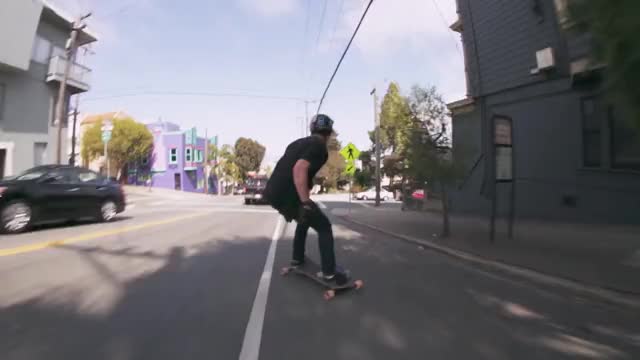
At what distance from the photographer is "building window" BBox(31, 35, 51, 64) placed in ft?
71.9

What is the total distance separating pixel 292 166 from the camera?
5.23 meters

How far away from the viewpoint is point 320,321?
14.1ft

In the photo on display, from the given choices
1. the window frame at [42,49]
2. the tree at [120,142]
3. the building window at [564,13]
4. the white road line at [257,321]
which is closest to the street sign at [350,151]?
the white road line at [257,321]

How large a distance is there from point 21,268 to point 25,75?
1879 cm

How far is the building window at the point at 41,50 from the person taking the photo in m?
21.9

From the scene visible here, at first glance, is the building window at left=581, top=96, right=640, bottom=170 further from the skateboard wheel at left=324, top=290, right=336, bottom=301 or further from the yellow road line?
the yellow road line

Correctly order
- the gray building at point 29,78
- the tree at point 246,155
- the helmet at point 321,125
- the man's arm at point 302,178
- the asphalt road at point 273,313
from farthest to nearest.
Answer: the tree at point 246,155 < the gray building at point 29,78 < the helmet at point 321,125 < the man's arm at point 302,178 < the asphalt road at point 273,313

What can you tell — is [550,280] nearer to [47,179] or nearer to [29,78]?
[47,179]

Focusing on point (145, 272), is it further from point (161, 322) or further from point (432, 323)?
point (432, 323)

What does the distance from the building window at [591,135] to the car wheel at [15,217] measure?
13.6m

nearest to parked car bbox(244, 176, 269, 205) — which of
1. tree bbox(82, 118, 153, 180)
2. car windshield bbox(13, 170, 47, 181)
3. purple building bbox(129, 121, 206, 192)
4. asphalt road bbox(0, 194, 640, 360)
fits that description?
car windshield bbox(13, 170, 47, 181)

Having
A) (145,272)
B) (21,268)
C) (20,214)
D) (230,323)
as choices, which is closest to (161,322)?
(230,323)

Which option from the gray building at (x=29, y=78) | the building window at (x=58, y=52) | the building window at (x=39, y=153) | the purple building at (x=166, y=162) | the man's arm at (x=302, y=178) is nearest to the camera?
the man's arm at (x=302, y=178)

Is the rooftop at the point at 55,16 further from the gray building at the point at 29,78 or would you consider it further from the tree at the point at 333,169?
the tree at the point at 333,169
